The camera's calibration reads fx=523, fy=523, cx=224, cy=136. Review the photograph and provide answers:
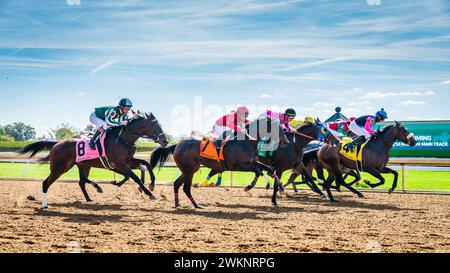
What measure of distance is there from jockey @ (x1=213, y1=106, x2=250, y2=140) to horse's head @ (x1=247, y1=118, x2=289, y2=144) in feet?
0.63

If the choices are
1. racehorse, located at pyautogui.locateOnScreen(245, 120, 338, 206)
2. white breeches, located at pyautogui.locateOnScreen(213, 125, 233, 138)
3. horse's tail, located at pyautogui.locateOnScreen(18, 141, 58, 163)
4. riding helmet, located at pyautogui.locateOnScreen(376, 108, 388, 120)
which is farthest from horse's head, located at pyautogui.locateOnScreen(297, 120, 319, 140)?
horse's tail, located at pyautogui.locateOnScreen(18, 141, 58, 163)

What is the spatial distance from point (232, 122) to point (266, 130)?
2.31ft

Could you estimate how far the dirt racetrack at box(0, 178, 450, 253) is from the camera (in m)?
5.84

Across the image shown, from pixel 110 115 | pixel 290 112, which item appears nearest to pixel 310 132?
pixel 290 112

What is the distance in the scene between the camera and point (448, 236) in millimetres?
6645

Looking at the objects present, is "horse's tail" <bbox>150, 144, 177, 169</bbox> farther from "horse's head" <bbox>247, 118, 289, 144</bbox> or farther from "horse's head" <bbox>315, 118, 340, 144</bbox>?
"horse's head" <bbox>315, 118, 340, 144</bbox>

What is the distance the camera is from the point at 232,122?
10008mm

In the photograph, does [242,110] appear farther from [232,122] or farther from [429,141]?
[429,141]

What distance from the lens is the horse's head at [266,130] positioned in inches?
381

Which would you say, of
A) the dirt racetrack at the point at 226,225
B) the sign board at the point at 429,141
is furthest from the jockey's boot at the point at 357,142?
the sign board at the point at 429,141

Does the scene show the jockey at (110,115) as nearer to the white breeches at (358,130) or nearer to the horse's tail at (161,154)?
the horse's tail at (161,154)

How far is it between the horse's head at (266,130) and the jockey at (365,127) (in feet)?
10.1
